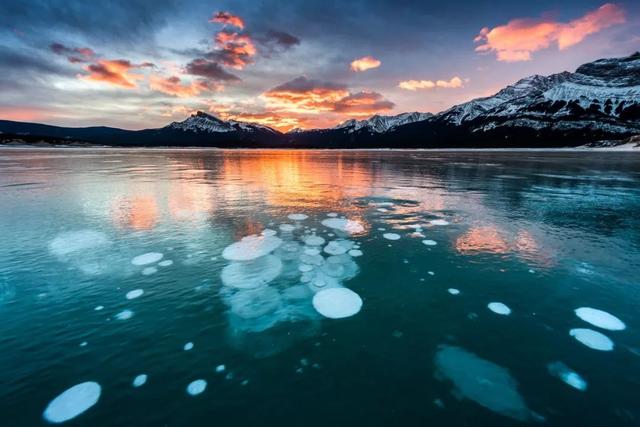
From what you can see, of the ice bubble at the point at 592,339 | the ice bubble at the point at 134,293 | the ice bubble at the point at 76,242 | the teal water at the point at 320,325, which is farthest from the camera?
the ice bubble at the point at 76,242

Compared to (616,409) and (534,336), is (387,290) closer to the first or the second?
(534,336)

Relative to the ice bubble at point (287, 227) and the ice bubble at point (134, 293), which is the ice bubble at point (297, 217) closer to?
the ice bubble at point (287, 227)

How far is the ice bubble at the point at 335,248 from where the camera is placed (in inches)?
380

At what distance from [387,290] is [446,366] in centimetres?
248

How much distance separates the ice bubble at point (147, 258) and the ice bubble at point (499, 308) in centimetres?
879

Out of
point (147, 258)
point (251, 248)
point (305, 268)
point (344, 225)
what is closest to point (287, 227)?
point (344, 225)

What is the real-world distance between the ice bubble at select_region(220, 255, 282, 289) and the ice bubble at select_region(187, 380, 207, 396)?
9.72 feet

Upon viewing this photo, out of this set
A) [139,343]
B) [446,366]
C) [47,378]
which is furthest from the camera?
[139,343]

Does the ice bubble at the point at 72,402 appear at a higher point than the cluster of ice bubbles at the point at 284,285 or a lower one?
lower

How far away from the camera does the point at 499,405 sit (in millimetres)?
4137

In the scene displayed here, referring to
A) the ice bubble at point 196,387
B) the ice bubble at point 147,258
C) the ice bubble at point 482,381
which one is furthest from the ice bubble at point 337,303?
the ice bubble at point 147,258

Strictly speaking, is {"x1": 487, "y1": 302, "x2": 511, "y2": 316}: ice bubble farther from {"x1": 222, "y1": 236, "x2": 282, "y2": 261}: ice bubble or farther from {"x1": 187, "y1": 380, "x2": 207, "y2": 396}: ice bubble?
{"x1": 222, "y1": 236, "x2": 282, "y2": 261}: ice bubble

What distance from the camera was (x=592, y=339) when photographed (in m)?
5.47

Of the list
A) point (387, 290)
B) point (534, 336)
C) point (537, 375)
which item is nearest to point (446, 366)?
point (537, 375)
